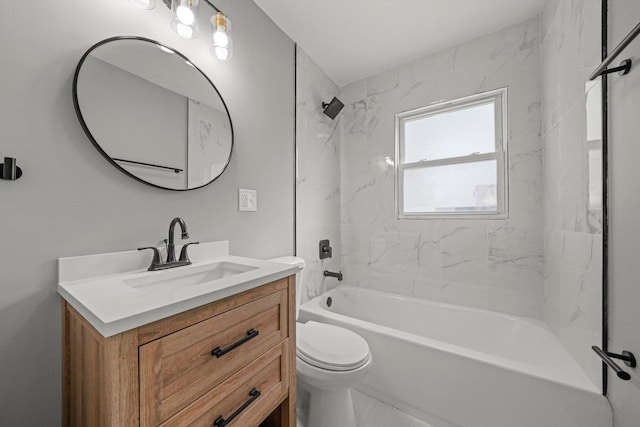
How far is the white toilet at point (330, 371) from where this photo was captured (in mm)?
1143

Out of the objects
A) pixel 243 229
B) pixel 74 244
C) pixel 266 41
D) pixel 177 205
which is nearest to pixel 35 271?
pixel 74 244

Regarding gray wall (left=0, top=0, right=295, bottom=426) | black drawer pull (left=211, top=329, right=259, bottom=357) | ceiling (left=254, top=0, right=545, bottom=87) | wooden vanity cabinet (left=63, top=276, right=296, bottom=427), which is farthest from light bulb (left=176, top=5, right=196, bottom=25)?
black drawer pull (left=211, top=329, right=259, bottom=357)

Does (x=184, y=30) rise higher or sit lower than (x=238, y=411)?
higher

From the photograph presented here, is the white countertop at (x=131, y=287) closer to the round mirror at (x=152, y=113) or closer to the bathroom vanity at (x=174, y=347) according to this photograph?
the bathroom vanity at (x=174, y=347)

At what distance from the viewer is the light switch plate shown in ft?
4.81

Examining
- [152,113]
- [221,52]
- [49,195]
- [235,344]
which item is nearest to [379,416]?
[235,344]

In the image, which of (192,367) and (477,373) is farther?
(477,373)

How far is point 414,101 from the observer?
84.7 inches

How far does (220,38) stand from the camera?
1.23 meters

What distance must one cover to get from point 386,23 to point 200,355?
2.19 meters

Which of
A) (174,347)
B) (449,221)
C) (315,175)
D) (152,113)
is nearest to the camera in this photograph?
(174,347)

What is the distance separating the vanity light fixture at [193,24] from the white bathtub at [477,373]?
1.73 metres

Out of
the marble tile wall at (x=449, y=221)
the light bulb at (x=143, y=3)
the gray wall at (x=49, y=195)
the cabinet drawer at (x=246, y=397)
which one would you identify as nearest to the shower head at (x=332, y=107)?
the marble tile wall at (x=449, y=221)

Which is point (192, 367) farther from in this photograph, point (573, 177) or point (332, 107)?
point (332, 107)
